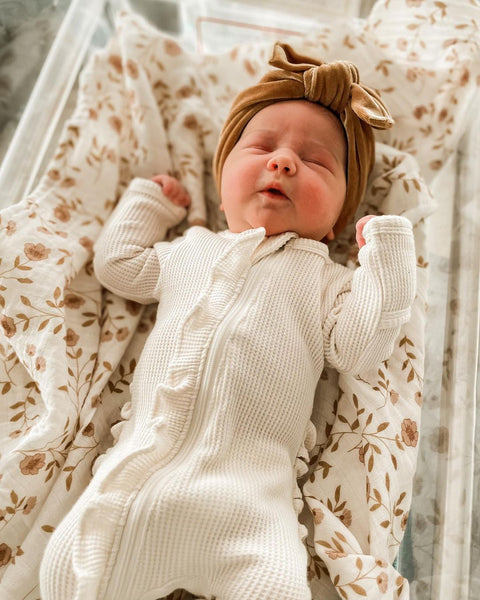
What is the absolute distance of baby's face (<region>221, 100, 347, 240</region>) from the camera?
1.04 meters

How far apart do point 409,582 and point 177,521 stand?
0.41 meters

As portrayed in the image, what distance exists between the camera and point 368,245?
3.22ft

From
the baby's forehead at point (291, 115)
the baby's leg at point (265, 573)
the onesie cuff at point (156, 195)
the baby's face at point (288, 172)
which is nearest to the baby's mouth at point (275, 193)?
the baby's face at point (288, 172)

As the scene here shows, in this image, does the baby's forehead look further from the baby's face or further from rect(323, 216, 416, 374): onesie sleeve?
rect(323, 216, 416, 374): onesie sleeve

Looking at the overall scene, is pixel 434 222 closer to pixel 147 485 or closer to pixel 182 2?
pixel 147 485

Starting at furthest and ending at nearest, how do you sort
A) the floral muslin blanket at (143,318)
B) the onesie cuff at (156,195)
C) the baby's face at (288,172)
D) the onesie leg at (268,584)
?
the onesie cuff at (156,195) < the baby's face at (288,172) < the floral muslin blanket at (143,318) < the onesie leg at (268,584)

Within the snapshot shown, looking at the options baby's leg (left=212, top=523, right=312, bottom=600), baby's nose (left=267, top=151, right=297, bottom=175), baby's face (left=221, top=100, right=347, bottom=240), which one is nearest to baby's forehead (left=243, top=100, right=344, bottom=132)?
baby's face (left=221, top=100, right=347, bottom=240)

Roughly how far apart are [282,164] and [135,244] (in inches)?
13.2

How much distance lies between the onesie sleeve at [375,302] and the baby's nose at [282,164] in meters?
0.17

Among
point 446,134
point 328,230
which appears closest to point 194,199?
point 328,230

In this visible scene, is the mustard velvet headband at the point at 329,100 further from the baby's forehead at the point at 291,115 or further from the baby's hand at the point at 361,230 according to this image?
the baby's hand at the point at 361,230

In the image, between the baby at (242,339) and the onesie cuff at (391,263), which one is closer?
the baby at (242,339)

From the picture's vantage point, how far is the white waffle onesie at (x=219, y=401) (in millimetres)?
773

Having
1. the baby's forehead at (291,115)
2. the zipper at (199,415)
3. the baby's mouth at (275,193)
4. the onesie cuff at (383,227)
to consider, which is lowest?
the zipper at (199,415)
